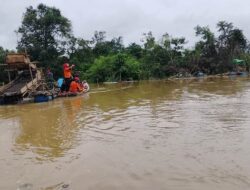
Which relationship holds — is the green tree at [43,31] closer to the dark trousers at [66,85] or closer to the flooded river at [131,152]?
the dark trousers at [66,85]

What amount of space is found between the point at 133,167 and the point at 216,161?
1.47m

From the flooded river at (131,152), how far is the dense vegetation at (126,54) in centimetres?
3064

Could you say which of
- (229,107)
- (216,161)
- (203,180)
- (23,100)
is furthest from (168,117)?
(23,100)

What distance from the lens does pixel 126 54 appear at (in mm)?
46219

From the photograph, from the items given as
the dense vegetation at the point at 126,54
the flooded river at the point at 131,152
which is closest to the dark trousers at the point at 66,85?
the flooded river at the point at 131,152

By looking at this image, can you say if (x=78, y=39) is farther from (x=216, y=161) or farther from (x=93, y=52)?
(x=216, y=161)

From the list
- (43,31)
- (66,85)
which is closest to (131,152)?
(66,85)

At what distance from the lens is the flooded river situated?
579 centimetres

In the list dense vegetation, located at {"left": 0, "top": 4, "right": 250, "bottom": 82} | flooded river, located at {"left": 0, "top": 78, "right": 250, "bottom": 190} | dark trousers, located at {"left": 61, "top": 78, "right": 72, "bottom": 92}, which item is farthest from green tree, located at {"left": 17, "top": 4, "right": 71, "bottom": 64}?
flooded river, located at {"left": 0, "top": 78, "right": 250, "bottom": 190}

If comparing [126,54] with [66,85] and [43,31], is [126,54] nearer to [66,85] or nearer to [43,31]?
[43,31]

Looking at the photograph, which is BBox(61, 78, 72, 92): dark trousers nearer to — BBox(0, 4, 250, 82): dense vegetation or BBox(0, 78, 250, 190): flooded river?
BBox(0, 78, 250, 190): flooded river

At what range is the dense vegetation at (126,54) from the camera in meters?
43.1

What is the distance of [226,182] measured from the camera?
554 centimetres

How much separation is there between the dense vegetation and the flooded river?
30.6 m
